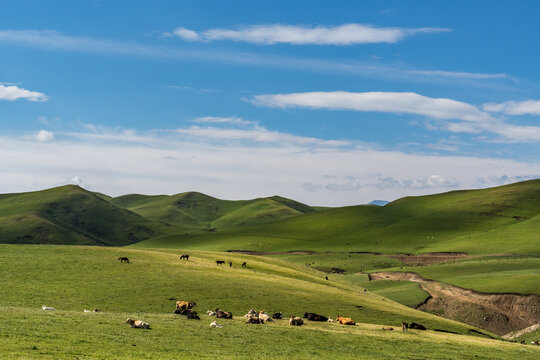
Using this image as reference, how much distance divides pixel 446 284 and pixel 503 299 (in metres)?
15.3

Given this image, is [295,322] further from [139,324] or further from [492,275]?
[492,275]

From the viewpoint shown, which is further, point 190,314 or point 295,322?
point 295,322

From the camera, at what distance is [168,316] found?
123 feet

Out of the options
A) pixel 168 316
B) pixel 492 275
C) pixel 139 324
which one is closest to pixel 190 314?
pixel 168 316

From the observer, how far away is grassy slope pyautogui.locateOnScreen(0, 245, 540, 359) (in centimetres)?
2656

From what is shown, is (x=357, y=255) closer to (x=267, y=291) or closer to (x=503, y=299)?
(x=503, y=299)

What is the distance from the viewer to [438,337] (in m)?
41.6

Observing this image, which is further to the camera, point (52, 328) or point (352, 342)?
point (352, 342)

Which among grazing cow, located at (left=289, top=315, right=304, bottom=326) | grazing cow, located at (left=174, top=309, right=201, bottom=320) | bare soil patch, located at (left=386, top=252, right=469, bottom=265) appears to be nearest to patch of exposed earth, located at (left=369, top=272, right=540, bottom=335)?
grazing cow, located at (left=289, top=315, right=304, bottom=326)

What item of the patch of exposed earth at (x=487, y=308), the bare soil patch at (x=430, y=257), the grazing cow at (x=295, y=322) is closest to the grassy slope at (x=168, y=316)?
the grazing cow at (x=295, y=322)

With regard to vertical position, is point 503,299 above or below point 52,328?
below

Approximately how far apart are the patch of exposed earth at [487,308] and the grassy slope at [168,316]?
70.5 ft

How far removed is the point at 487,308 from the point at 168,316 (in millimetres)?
55822

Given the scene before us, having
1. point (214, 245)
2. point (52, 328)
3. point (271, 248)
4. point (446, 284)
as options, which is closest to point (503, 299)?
point (446, 284)
